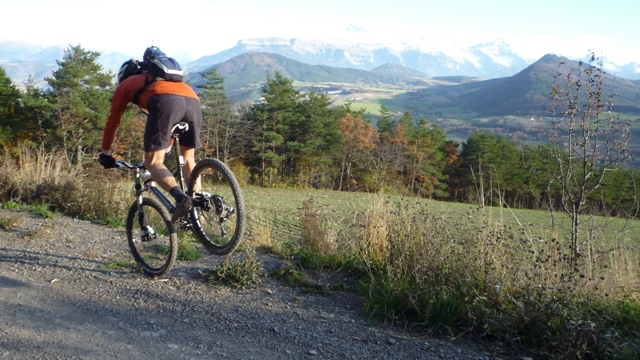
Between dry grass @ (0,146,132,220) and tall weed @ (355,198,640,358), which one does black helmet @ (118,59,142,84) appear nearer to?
tall weed @ (355,198,640,358)

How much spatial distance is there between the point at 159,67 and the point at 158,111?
0.40 meters

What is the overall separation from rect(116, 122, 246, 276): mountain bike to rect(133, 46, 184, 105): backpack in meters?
0.42

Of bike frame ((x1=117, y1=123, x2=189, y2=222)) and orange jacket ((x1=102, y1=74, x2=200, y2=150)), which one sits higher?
orange jacket ((x1=102, y1=74, x2=200, y2=150))

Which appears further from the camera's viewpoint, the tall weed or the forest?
the forest

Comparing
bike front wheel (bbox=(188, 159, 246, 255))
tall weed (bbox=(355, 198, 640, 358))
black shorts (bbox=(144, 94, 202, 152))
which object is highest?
black shorts (bbox=(144, 94, 202, 152))

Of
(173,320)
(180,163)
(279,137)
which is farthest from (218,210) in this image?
(279,137)

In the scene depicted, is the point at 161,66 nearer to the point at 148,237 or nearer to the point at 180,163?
the point at 180,163

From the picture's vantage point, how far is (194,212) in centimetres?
441

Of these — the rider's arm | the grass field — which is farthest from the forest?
the rider's arm

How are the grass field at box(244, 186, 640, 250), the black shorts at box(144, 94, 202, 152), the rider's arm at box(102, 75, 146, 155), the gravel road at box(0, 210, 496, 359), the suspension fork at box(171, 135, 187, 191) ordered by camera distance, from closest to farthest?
1. the gravel road at box(0, 210, 496, 359)
2. the black shorts at box(144, 94, 202, 152)
3. the rider's arm at box(102, 75, 146, 155)
4. the suspension fork at box(171, 135, 187, 191)
5. the grass field at box(244, 186, 640, 250)

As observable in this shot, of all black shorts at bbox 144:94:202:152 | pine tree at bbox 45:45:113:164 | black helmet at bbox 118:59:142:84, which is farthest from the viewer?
pine tree at bbox 45:45:113:164

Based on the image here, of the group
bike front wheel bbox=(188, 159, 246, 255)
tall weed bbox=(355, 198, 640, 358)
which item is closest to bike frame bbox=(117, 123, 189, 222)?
bike front wheel bbox=(188, 159, 246, 255)

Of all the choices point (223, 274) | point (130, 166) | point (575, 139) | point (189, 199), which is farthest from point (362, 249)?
point (575, 139)

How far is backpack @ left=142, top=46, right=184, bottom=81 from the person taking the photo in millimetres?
4102
